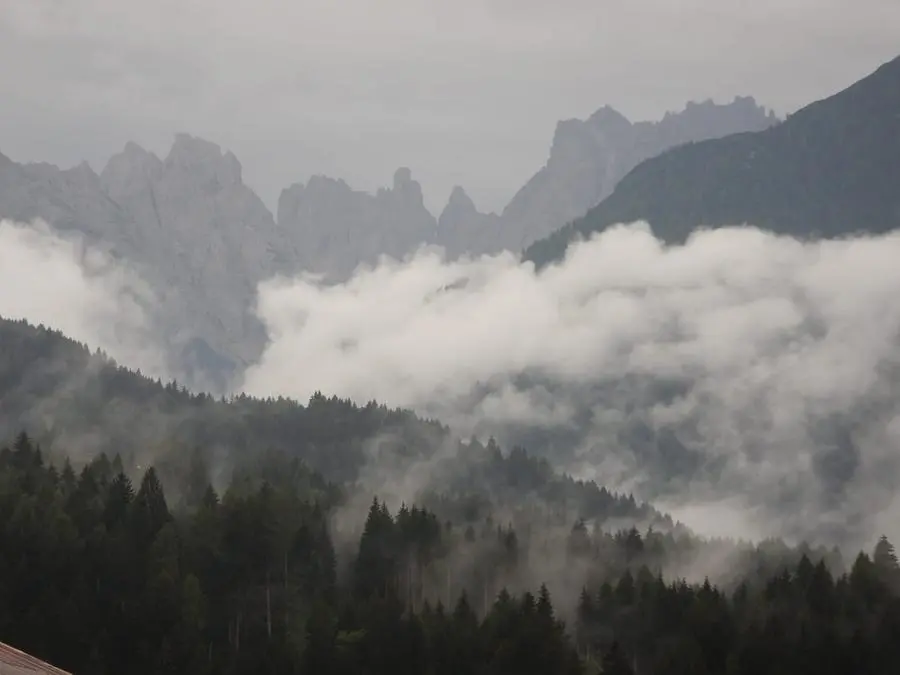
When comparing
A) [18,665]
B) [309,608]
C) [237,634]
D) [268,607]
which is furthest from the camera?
[309,608]

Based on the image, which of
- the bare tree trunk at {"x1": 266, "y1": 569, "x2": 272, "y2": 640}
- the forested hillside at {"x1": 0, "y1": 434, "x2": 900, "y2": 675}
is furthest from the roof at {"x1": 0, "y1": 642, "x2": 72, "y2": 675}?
the bare tree trunk at {"x1": 266, "y1": 569, "x2": 272, "y2": 640}

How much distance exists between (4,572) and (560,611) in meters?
104

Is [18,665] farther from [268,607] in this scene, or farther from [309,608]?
[309,608]

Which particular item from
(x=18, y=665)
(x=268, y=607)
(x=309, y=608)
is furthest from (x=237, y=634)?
(x=18, y=665)

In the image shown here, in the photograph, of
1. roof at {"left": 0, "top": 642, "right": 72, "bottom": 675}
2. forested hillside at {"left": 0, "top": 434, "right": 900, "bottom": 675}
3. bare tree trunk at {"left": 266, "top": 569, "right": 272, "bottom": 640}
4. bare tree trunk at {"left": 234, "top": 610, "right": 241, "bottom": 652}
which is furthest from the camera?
bare tree trunk at {"left": 266, "top": 569, "right": 272, "bottom": 640}

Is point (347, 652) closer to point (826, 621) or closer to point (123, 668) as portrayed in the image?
point (123, 668)

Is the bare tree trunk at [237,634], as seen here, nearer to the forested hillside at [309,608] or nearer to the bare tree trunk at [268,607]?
the forested hillside at [309,608]

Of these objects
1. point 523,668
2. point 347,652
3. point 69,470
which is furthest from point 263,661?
point 69,470

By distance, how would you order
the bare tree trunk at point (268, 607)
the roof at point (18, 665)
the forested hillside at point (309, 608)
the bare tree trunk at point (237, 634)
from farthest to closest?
1. the bare tree trunk at point (268, 607)
2. the bare tree trunk at point (237, 634)
3. the forested hillside at point (309, 608)
4. the roof at point (18, 665)

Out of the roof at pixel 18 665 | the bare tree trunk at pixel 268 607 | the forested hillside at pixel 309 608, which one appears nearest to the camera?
the roof at pixel 18 665

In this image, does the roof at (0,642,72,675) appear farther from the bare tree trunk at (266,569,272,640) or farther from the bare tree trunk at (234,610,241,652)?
the bare tree trunk at (234,610,241,652)

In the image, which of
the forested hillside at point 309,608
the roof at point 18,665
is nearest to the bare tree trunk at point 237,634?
the forested hillside at point 309,608

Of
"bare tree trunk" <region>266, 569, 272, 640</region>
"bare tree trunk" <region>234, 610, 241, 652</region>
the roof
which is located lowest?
the roof

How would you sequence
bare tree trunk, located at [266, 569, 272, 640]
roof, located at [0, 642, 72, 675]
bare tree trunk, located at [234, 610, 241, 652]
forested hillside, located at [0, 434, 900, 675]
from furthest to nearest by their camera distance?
bare tree trunk, located at [266, 569, 272, 640] → bare tree trunk, located at [234, 610, 241, 652] → forested hillside, located at [0, 434, 900, 675] → roof, located at [0, 642, 72, 675]
